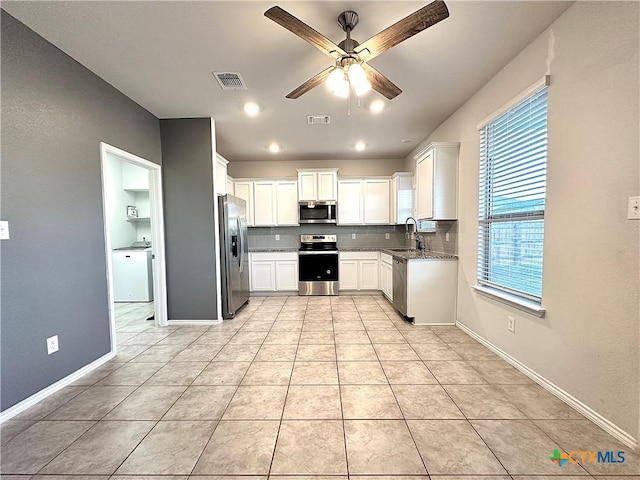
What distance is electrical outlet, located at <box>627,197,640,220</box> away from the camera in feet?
4.52

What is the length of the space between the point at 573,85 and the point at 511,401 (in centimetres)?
214

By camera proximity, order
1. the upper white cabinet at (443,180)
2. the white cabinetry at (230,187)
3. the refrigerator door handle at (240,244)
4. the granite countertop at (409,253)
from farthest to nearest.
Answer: the white cabinetry at (230,187), the refrigerator door handle at (240,244), the granite countertop at (409,253), the upper white cabinet at (443,180)

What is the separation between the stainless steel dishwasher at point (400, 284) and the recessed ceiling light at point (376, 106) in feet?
6.13

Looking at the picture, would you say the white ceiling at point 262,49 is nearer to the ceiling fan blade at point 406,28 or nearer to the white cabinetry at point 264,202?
the ceiling fan blade at point 406,28

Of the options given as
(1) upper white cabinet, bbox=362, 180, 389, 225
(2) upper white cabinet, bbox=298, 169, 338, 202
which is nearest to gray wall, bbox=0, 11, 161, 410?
(2) upper white cabinet, bbox=298, 169, 338, 202

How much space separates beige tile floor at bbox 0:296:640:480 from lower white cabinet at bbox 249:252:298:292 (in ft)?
7.19

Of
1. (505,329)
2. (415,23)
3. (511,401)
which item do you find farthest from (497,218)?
(415,23)

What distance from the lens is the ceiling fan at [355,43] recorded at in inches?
56.4

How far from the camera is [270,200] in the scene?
202 inches

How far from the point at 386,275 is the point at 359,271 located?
63cm

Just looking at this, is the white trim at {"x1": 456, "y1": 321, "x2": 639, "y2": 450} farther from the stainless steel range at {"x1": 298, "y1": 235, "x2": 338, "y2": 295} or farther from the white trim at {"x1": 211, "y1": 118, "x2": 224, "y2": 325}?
the white trim at {"x1": 211, "y1": 118, "x2": 224, "y2": 325}

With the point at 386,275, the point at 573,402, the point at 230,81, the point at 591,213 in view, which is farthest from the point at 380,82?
the point at 386,275

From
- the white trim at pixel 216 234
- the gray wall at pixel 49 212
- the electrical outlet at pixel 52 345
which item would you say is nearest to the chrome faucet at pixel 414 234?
the white trim at pixel 216 234

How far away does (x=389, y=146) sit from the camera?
4.61m
